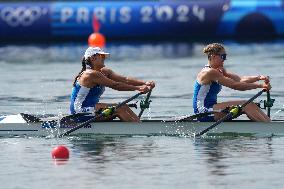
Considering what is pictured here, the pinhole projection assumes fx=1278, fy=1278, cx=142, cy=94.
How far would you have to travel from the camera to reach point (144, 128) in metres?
22.6

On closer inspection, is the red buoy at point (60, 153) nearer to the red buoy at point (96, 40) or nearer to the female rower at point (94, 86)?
the female rower at point (94, 86)

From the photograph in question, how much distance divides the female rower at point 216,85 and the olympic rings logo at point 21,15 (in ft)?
121

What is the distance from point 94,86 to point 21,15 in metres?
37.2

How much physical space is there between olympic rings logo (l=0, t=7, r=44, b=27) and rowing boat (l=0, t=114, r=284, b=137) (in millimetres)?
36645

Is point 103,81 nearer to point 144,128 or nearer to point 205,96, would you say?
point 144,128

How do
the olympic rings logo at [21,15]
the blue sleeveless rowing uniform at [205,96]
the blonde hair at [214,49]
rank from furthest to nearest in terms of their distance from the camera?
1. the olympic rings logo at [21,15]
2. the blue sleeveless rowing uniform at [205,96]
3. the blonde hair at [214,49]

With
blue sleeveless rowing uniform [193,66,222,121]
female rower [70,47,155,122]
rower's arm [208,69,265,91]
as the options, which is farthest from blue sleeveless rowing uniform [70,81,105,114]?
rower's arm [208,69,265,91]

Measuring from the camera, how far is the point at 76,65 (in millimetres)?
45500

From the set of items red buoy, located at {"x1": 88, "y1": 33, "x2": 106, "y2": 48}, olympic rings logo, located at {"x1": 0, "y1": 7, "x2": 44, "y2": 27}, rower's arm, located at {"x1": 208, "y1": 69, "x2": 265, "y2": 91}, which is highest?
olympic rings logo, located at {"x1": 0, "y1": 7, "x2": 44, "y2": 27}

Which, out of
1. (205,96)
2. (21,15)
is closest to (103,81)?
(205,96)

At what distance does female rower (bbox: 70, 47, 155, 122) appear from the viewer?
897 inches

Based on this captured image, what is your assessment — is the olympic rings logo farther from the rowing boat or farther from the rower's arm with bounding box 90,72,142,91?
the rower's arm with bounding box 90,72,142,91

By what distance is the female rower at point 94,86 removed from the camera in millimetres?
22781

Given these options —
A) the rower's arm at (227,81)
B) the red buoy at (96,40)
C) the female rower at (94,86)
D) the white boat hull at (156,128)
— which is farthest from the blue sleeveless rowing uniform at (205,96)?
the red buoy at (96,40)
